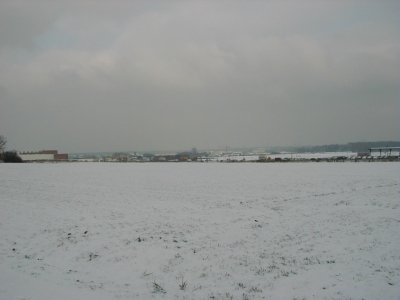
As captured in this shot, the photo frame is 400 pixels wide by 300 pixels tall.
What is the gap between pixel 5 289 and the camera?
30.1ft

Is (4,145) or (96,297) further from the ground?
(4,145)

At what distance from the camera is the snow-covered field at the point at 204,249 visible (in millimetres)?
9234

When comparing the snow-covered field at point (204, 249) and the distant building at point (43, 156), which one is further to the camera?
the distant building at point (43, 156)

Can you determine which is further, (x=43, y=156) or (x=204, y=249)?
(x=43, y=156)

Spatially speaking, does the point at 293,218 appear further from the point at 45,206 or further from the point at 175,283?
the point at 45,206

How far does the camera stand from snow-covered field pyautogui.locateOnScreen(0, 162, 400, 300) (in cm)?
923

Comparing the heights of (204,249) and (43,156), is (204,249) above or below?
below

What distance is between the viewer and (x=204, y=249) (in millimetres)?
12766

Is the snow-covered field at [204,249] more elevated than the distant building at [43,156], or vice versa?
the distant building at [43,156]

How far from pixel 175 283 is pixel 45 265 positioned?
4.56 metres

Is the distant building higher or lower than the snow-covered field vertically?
higher

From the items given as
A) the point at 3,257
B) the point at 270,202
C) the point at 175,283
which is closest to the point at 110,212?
the point at 3,257

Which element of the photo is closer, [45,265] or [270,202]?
[45,265]

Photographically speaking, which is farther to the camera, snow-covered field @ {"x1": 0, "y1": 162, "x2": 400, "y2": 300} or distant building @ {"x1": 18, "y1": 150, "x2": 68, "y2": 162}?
distant building @ {"x1": 18, "y1": 150, "x2": 68, "y2": 162}
